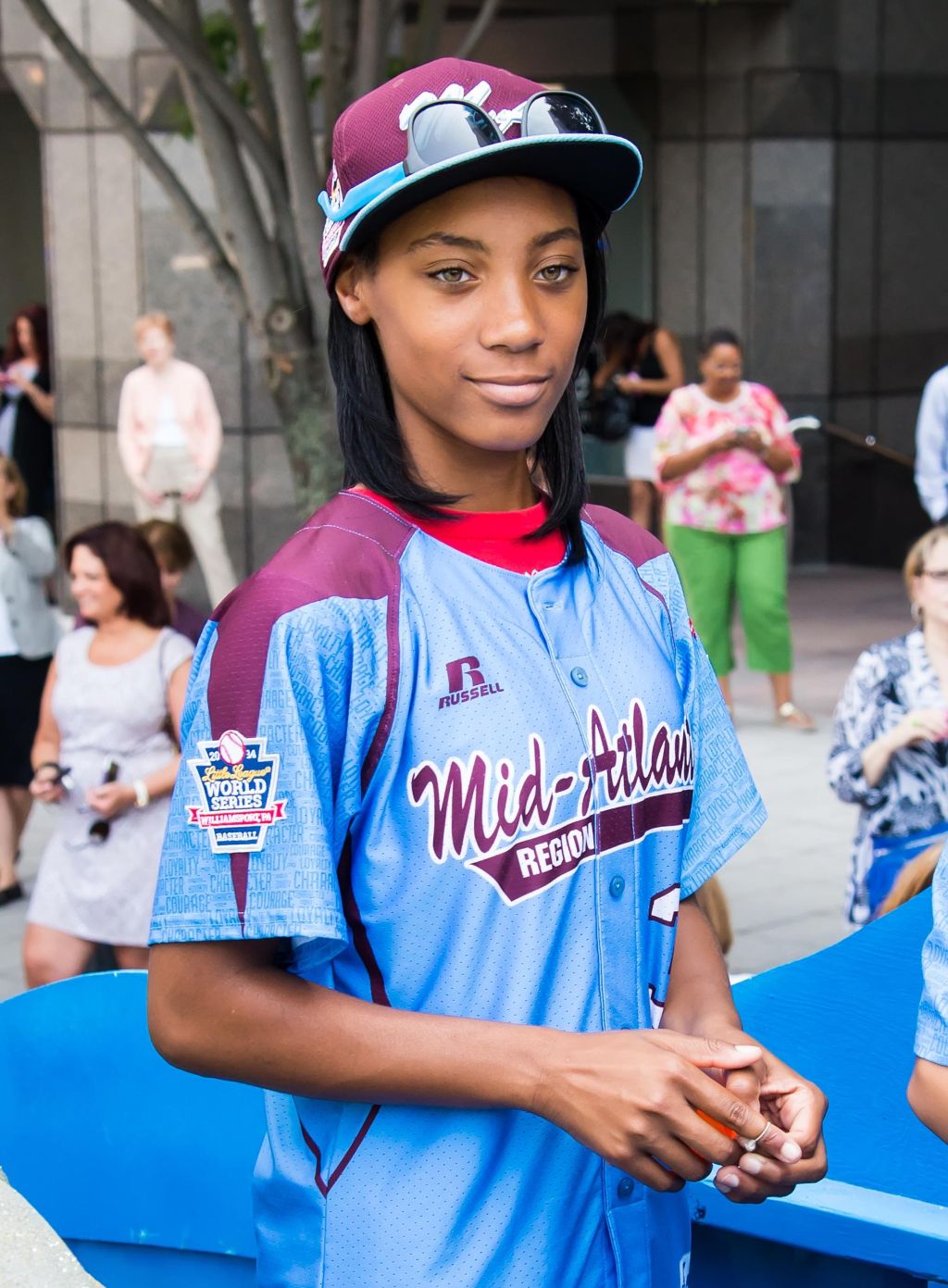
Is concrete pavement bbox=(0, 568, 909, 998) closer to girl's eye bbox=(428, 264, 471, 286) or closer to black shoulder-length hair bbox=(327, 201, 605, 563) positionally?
black shoulder-length hair bbox=(327, 201, 605, 563)

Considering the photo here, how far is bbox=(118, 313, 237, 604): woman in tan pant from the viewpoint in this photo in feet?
36.8

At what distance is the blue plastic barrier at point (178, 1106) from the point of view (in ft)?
10.2

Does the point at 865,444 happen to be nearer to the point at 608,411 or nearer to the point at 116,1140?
the point at 608,411

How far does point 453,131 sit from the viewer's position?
5.45 ft

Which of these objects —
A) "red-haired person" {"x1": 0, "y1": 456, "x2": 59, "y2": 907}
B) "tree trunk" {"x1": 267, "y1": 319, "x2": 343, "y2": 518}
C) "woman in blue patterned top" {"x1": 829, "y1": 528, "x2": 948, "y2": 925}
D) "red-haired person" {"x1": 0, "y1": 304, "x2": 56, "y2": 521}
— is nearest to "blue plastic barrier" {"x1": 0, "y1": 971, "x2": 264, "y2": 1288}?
"woman in blue patterned top" {"x1": 829, "y1": 528, "x2": 948, "y2": 925}

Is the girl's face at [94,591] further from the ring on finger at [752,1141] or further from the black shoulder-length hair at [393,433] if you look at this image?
the ring on finger at [752,1141]

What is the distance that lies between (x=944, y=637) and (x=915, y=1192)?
8.60ft

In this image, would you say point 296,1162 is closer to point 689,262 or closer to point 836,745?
point 836,745

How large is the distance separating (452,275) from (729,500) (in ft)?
25.7

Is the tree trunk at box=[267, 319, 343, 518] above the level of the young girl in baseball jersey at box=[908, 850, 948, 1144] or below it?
above

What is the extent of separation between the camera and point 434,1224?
1655 millimetres

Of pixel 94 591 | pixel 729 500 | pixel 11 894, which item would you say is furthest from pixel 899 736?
pixel 729 500

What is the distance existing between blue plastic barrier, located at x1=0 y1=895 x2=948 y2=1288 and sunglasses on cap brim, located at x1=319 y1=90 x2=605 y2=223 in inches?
70.2

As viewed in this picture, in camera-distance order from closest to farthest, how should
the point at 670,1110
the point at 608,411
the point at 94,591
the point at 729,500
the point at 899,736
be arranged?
the point at 670,1110
the point at 899,736
the point at 94,591
the point at 729,500
the point at 608,411
